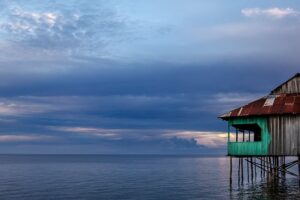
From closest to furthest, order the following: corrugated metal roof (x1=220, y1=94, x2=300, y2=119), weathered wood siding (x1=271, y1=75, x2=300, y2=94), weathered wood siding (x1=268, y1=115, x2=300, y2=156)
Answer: weathered wood siding (x1=268, y1=115, x2=300, y2=156), corrugated metal roof (x1=220, y1=94, x2=300, y2=119), weathered wood siding (x1=271, y1=75, x2=300, y2=94)

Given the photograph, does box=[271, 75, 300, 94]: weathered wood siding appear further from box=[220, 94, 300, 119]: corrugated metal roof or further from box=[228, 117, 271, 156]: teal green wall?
box=[228, 117, 271, 156]: teal green wall

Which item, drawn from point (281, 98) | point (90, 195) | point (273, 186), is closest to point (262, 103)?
point (281, 98)

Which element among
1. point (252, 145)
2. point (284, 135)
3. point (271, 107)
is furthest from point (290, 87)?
point (252, 145)

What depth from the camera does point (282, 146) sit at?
1603 inches

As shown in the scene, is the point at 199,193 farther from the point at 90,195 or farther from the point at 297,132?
the point at 297,132

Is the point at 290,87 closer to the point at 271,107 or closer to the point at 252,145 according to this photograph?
the point at 271,107

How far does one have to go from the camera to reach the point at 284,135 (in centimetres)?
4059

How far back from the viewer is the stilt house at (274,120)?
132 ft

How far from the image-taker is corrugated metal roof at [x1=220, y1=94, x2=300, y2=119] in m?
40.4

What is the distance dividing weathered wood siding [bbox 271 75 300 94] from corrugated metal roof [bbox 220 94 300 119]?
0.64 metres

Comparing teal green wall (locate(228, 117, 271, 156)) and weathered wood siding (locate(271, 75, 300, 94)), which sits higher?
weathered wood siding (locate(271, 75, 300, 94))

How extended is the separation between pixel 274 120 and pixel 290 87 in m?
4.50

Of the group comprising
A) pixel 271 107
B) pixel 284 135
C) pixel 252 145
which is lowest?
pixel 252 145

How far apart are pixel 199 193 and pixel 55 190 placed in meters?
19.2
